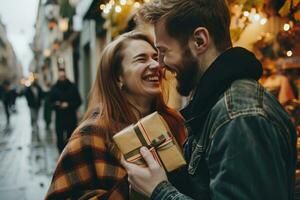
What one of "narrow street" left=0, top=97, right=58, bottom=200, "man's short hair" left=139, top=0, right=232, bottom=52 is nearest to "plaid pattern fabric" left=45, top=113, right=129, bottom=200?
"man's short hair" left=139, top=0, right=232, bottom=52

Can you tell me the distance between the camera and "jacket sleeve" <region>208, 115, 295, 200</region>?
1248mm

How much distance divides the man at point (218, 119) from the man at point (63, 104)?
25.8 ft

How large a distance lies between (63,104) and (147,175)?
7980mm

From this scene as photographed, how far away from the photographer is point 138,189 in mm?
1614

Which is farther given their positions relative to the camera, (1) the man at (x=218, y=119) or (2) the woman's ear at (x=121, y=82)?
(2) the woman's ear at (x=121, y=82)

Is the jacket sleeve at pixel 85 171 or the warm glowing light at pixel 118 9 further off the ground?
the warm glowing light at pixel 118 9

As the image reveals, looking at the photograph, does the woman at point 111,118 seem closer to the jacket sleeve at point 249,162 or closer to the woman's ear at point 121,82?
the woman's ear at point 121,82

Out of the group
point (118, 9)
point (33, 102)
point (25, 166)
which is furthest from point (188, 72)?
point (33, 102)

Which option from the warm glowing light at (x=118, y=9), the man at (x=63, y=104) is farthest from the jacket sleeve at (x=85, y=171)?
the man at (x=63, y=104)

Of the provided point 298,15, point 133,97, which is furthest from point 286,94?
point 133,97

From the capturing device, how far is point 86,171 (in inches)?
89.7

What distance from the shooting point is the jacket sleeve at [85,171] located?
2.25 meters

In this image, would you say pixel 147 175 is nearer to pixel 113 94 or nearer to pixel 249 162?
pixel 249 162

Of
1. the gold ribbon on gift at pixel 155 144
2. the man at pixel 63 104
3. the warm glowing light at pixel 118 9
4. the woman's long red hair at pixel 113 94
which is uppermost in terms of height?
the warm glowing light at pixel 118 9
